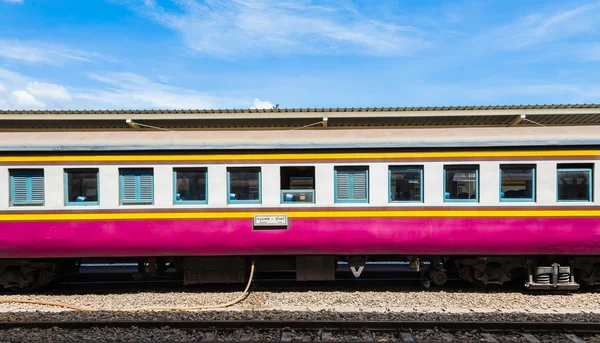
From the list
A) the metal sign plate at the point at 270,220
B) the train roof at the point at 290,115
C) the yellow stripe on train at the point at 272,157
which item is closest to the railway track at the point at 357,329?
the metal sign plate at the point at 270,220

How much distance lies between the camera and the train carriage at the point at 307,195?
846 cm

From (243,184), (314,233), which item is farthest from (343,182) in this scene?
(243,184)

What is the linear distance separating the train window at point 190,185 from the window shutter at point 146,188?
1.69 feet

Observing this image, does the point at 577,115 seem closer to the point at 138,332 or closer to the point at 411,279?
the point at 411,279

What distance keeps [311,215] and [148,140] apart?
378cm

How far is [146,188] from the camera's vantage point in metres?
8.63

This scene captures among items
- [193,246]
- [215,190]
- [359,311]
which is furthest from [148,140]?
[359,311]

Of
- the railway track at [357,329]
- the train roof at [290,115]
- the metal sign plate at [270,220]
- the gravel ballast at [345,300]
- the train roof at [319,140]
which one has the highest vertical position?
the train roof at [290,115]

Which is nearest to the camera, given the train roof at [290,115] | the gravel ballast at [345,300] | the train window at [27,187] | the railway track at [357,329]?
the railway track at [357,329]

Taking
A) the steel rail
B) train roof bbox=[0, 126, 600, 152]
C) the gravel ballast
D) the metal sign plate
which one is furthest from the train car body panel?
the steel rail

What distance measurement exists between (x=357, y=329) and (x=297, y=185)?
3.15 m

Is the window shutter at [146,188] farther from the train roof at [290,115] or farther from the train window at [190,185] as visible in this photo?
the train roof at [290,115]

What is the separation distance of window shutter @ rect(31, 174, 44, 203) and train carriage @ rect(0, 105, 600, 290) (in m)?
0.02

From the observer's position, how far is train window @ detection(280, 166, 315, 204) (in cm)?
865
